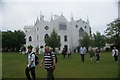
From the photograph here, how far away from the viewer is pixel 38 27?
66000 mm

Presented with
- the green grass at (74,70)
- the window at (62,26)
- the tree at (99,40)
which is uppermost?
the window at (62,26)

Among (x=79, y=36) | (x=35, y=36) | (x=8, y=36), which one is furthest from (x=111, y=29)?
(x=8, y=36)

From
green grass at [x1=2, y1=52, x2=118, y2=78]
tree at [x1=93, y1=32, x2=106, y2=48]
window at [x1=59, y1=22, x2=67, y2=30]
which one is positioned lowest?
green grass at [x1=2, y1=52, x2=118, y2=78]

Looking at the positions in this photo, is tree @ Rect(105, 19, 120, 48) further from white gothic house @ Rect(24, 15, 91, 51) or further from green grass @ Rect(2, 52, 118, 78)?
green grass @ Rect(2, 52, 118, 78)

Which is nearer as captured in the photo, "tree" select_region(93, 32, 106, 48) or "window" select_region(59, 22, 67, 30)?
"window" select_region(59, 22, 67, 30)

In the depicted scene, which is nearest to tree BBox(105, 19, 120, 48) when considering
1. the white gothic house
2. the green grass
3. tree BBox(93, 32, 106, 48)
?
tree BBox(93, 32, 106, 48)

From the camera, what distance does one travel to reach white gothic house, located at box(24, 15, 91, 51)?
65.7 meters

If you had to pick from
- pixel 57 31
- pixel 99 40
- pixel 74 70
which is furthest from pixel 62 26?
pixel 74 70

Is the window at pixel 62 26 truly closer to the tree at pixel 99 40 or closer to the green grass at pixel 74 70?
the tree at pixel 99 40

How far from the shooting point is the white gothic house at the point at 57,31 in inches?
2586

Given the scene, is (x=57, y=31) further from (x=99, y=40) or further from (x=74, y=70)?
(x=74, y=70)

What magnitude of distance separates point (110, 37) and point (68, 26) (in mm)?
13686

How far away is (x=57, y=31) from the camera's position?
216ft

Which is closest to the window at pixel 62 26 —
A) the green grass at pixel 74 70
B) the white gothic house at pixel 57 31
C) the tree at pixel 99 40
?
the white gothic house at pixel 57 31
